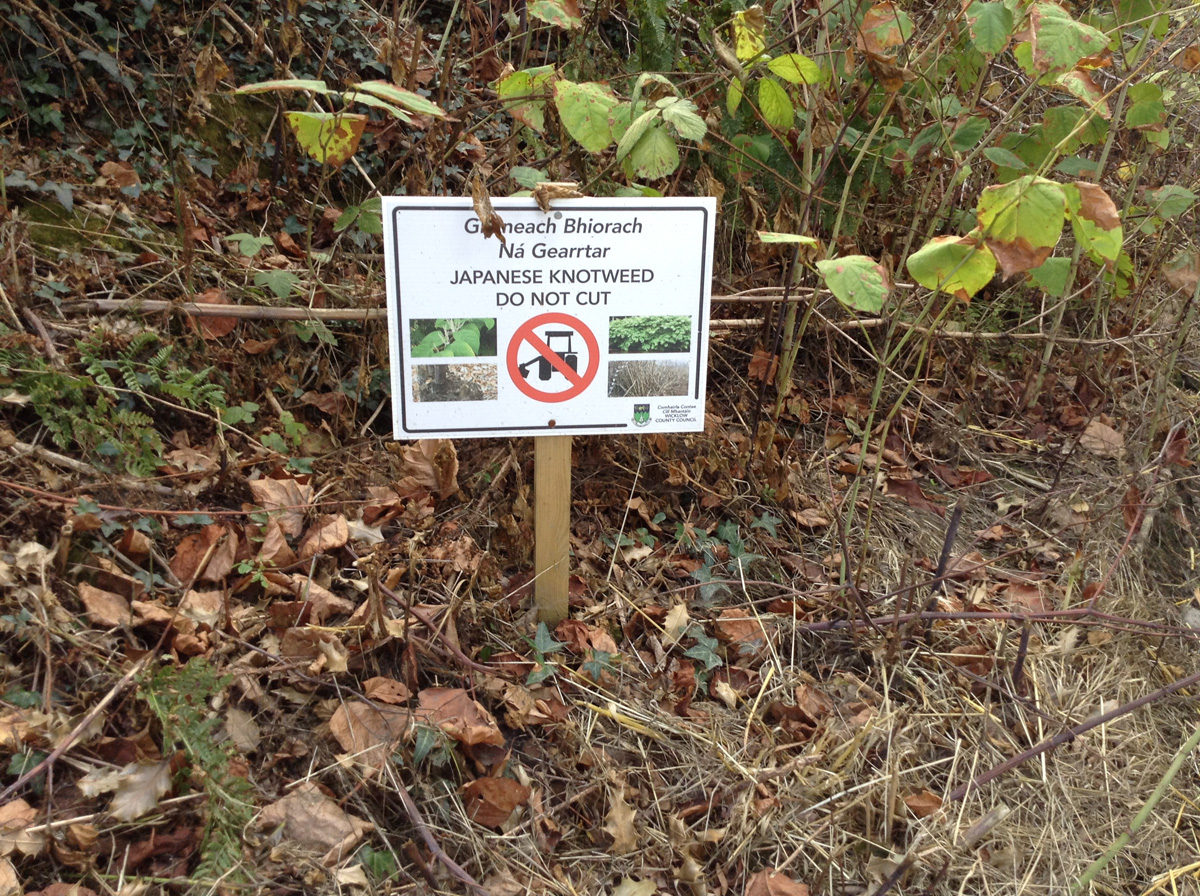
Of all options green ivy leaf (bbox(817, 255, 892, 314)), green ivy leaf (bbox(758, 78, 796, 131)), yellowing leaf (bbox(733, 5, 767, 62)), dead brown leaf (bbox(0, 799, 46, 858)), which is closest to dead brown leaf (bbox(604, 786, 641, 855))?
dead brown leaf (bbox(0, 799, 46, 858))

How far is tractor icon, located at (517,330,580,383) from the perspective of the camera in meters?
2.29

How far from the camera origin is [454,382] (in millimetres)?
2270

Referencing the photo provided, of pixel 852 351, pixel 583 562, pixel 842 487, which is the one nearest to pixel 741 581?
pixel 583 562

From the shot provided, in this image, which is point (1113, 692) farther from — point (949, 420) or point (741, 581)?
point (949, 420)

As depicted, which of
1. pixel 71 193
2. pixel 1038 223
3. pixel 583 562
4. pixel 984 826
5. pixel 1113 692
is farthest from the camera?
pixel 71 193

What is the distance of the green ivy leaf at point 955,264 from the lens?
1942 millimetres

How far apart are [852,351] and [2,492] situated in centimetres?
319

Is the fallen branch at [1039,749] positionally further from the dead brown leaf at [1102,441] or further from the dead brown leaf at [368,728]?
the dead brown leaf at [1102,441]

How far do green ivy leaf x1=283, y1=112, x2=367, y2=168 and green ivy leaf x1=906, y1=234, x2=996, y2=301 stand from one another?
4.89ft

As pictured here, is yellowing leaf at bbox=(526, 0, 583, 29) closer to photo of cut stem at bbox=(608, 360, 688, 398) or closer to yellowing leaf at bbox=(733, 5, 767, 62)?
yellowing leaf at bbox=(733, 5, 767, 62)

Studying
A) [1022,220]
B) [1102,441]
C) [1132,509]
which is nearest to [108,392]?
[1022,220]

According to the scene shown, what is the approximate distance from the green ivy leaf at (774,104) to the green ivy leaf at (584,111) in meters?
0.60

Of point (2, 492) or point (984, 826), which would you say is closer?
point (984, 826)

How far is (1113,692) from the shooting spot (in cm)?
258
